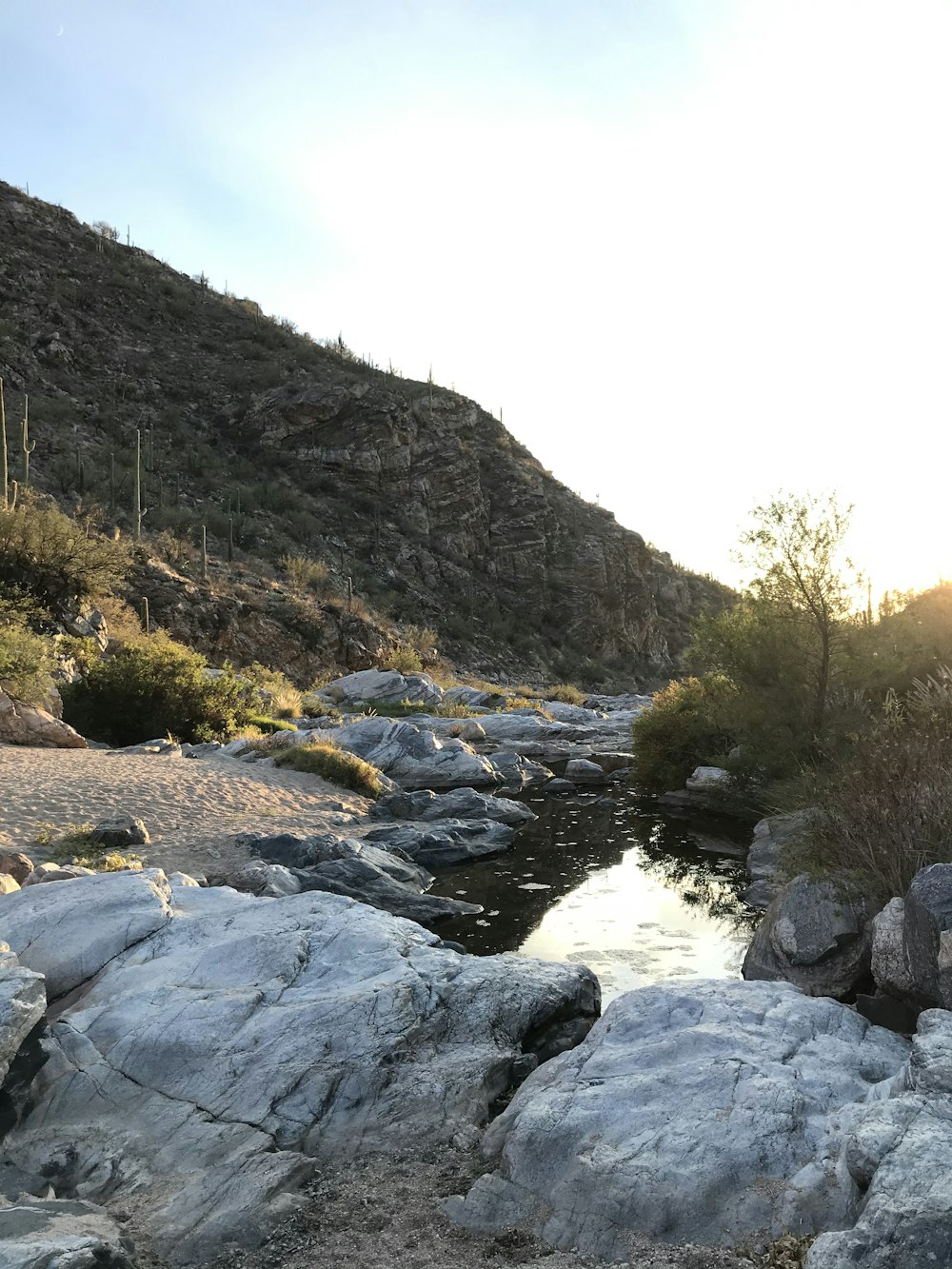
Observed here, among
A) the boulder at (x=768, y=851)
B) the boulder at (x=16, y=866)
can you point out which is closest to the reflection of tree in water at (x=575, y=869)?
the boulder at (x=768, y=851)

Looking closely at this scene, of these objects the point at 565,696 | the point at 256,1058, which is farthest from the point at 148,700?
the point at 565,696

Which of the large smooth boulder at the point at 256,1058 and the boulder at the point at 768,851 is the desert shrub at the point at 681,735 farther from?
the large smooth boulder at the point at 256,1058

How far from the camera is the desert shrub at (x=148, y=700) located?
19359 mm

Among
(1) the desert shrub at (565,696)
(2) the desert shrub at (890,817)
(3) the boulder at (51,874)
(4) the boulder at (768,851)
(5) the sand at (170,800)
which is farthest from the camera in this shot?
(1) the desert shrub at (565,696)

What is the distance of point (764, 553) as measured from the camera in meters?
16.5

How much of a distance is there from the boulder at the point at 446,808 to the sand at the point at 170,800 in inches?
18.7

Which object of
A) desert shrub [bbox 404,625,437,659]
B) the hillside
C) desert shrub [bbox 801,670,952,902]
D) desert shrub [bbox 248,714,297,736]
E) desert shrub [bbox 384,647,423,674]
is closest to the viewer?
desert shrub [bbox 801,670,952,902]

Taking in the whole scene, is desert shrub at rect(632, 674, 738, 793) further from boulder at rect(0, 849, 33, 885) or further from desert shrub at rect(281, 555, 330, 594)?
desert shrub at rect(281, 555, 330, 594)

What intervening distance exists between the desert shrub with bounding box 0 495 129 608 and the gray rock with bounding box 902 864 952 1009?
20.5 meters

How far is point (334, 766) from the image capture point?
57.7 ft

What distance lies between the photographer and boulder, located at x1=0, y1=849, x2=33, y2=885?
9.20m

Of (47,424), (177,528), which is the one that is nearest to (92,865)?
(177,528)

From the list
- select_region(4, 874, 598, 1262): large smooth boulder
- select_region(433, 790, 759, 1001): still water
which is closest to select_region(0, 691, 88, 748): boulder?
select_region(433, 790, 759, 1001): still water

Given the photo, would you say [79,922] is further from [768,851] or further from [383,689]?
[383,689]
